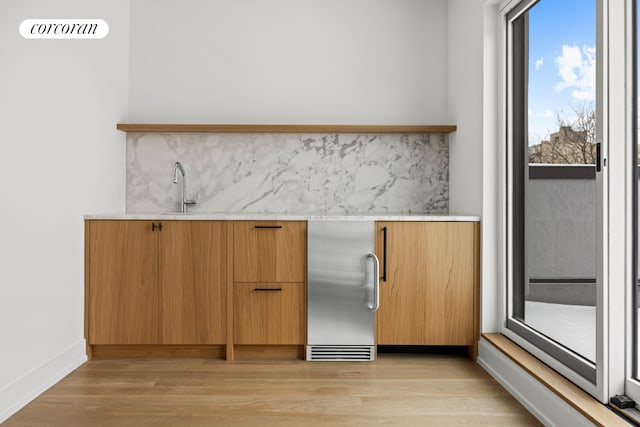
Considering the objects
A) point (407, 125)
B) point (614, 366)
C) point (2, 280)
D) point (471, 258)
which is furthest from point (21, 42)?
point (614, 366)

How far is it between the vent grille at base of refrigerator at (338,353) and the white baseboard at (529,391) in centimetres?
62

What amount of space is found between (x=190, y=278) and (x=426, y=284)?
1.32 m

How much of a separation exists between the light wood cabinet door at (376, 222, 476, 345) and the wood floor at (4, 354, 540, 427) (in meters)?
0.16

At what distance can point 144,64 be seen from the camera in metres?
3.25

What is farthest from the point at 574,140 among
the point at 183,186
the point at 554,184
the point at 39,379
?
the point at 39,379

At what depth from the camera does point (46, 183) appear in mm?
2260

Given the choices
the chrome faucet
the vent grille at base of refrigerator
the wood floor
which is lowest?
the wood floor

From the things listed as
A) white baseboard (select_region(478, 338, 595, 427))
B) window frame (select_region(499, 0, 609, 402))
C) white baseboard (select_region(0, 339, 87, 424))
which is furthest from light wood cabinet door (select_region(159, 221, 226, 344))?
window frame (select_region(499, 0, 609, 402))

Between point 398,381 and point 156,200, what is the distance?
6.42ft

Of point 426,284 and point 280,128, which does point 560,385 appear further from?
point 280,128

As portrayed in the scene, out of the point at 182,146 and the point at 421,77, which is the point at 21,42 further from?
the point at 421,77

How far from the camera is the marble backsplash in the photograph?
3.24m

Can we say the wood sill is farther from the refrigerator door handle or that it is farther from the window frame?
the refrigerator door handle

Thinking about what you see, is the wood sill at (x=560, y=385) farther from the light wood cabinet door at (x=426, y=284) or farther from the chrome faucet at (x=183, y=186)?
the chrome faucet at (x=183, y=186)
